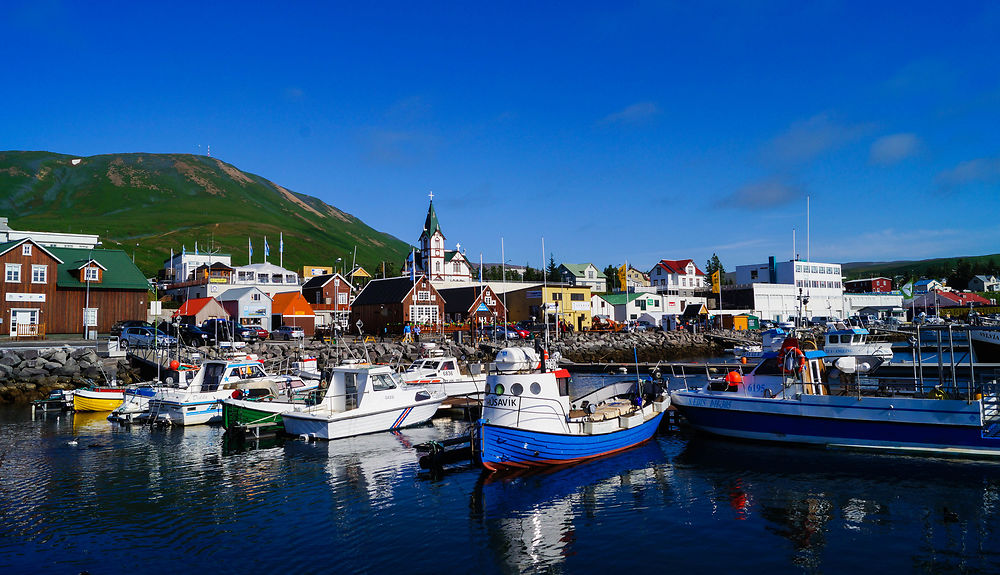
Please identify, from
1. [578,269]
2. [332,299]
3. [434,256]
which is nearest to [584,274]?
[578,269]

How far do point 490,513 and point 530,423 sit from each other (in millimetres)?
3840

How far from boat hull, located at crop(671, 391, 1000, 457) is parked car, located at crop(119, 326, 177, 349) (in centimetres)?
3920

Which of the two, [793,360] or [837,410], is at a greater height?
[793,360]

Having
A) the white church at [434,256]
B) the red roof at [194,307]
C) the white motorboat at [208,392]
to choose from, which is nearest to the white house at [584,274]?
the white church at [434,256]

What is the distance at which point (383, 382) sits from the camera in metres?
26.9

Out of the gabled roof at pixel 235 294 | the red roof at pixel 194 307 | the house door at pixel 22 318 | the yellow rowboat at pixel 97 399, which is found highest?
the gabled roof at pixel 235 294

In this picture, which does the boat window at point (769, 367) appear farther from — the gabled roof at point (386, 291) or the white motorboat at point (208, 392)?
the gabled roof at point (386, 291)

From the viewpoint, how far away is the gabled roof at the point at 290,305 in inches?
2847

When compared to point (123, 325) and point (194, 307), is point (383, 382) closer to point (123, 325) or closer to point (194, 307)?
point (123, 325)

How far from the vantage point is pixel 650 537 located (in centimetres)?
1465

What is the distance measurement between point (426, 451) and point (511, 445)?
16.5ft

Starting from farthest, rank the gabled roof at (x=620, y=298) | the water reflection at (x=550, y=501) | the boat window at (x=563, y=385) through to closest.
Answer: the gabled roof at (x=620, y=298) → the boat window at (x=563, y=385) → the water reflection at (x=550, y=501)

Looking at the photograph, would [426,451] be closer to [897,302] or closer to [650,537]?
[650,537]

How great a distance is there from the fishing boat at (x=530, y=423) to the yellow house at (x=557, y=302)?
209ft
